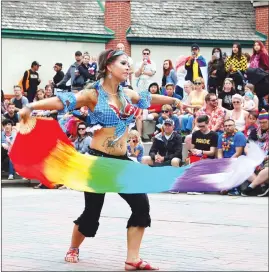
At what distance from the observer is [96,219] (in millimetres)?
7352

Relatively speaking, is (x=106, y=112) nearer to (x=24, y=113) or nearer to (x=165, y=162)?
(x=24, y=113)

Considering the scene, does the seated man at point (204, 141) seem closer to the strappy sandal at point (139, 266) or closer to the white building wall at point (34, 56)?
the strappy sandal at point (139, 266)

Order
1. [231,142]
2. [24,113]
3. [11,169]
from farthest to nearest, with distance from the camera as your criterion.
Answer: [11,169], [231,142], [24,113]

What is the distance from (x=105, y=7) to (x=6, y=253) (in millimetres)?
19885

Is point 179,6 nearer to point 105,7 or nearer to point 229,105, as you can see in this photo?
point 105,7

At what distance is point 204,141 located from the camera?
14.1m

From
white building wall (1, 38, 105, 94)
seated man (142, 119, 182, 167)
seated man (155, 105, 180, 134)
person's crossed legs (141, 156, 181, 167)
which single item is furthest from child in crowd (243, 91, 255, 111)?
white building wall (1, 38, 105, 94)

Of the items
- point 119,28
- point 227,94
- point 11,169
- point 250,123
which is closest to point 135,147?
point 250,123

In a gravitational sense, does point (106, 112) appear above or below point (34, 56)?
below

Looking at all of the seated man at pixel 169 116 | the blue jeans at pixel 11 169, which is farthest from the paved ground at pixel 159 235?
the blue jeans at pixel 11 169

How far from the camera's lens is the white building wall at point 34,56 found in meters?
24.6

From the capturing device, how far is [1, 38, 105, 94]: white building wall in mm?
24594

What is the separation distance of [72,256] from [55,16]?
777 inches

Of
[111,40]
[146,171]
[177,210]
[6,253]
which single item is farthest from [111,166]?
[111,40]
